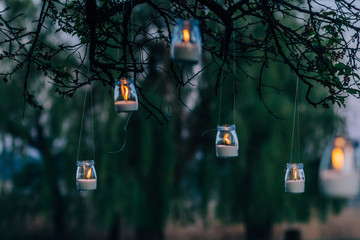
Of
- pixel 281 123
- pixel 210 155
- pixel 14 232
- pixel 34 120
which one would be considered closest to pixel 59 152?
pixel 34 120

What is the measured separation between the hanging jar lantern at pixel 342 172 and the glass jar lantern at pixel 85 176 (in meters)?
1.82

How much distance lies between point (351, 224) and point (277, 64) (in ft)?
13.3

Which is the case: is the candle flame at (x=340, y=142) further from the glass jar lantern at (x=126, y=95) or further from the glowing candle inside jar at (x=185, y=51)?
the glass jar lantern at (x=126, y=95)

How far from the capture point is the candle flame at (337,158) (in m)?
1.79

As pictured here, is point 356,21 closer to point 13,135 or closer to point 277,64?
point 277,64

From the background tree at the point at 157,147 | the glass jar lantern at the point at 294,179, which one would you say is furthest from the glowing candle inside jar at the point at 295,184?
the background tree at the point at 157,147

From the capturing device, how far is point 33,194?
9508mm

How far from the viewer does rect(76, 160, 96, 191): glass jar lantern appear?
3316 millimetres

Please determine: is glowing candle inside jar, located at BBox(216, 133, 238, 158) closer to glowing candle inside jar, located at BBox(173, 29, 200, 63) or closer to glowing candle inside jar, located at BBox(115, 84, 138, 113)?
glowing candle inside jar, located at BBox(115, 84, 138, 113)

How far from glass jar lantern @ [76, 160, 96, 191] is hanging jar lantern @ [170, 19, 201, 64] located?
4.43ft

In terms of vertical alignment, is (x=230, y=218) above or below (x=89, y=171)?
below

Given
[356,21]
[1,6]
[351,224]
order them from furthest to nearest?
[351,224]
[1,6]
[356,21]

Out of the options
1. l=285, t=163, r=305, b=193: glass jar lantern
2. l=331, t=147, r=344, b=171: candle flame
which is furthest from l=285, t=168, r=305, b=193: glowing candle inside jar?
l=331, t=147, r=344, b=171: candle flame

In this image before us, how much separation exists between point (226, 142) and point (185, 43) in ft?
3.86
